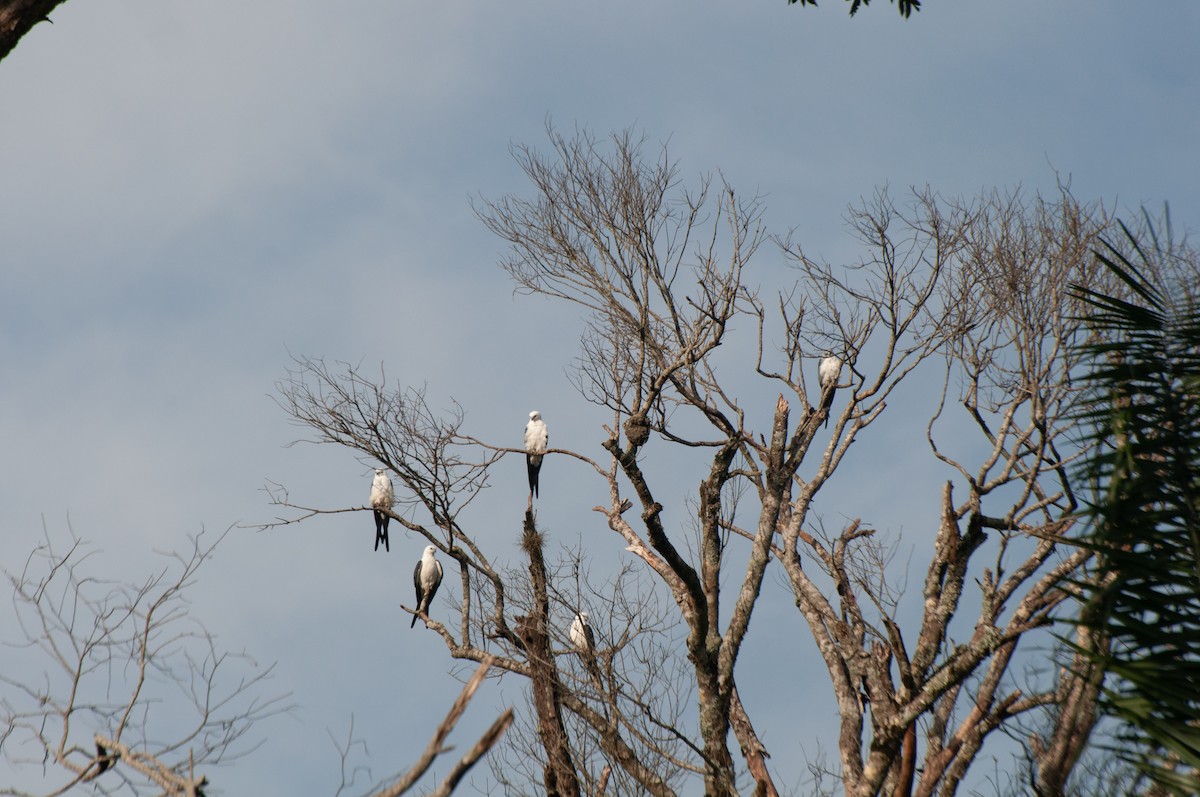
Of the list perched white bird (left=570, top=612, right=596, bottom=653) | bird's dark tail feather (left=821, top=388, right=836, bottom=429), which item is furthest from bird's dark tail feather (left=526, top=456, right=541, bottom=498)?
bird's dark tail feather (left=821, top=388, right=836, bottom=429)

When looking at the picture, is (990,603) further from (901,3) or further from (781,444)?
(901,3)

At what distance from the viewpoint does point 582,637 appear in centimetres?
941

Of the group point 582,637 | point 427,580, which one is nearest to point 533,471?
point 427,580

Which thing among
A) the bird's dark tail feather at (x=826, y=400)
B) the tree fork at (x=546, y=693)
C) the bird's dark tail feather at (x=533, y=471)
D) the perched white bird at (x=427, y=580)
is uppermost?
the bird's dark tail feather at (x=533, y=471)

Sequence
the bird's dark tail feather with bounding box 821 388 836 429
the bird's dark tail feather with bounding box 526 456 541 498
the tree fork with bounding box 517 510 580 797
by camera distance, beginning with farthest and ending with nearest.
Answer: the bird's dark tail feather with bounding box 526 456 541 498
the bird's dark tail feather with bounding box 821 388 836 429
the tree fork with bounding box 517 510 580 797

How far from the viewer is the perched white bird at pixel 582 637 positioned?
28.8 ft

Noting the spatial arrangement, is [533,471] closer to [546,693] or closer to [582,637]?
[582,637]

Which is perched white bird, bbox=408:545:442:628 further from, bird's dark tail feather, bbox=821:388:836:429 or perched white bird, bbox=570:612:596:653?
bird's dark tail feather, bbox=821:388:836:429

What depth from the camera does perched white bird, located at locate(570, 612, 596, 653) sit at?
8.77 meters

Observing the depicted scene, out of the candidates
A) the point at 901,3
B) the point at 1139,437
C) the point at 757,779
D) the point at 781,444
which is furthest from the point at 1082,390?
the point at 757,779

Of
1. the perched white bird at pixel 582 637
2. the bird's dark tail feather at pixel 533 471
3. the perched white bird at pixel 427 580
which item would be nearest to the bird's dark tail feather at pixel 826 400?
the perched white bird at pixel 582 637

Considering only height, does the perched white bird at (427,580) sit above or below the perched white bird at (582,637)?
above

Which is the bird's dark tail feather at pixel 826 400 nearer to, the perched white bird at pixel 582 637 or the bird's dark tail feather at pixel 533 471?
the perched white bird at pixel 582 637

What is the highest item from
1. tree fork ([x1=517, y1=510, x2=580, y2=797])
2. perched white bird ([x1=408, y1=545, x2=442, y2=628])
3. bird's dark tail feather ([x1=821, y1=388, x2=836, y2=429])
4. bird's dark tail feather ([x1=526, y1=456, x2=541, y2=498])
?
bird's dark tail feather ([x1=526, y1=456, x2=541, y2=498])
